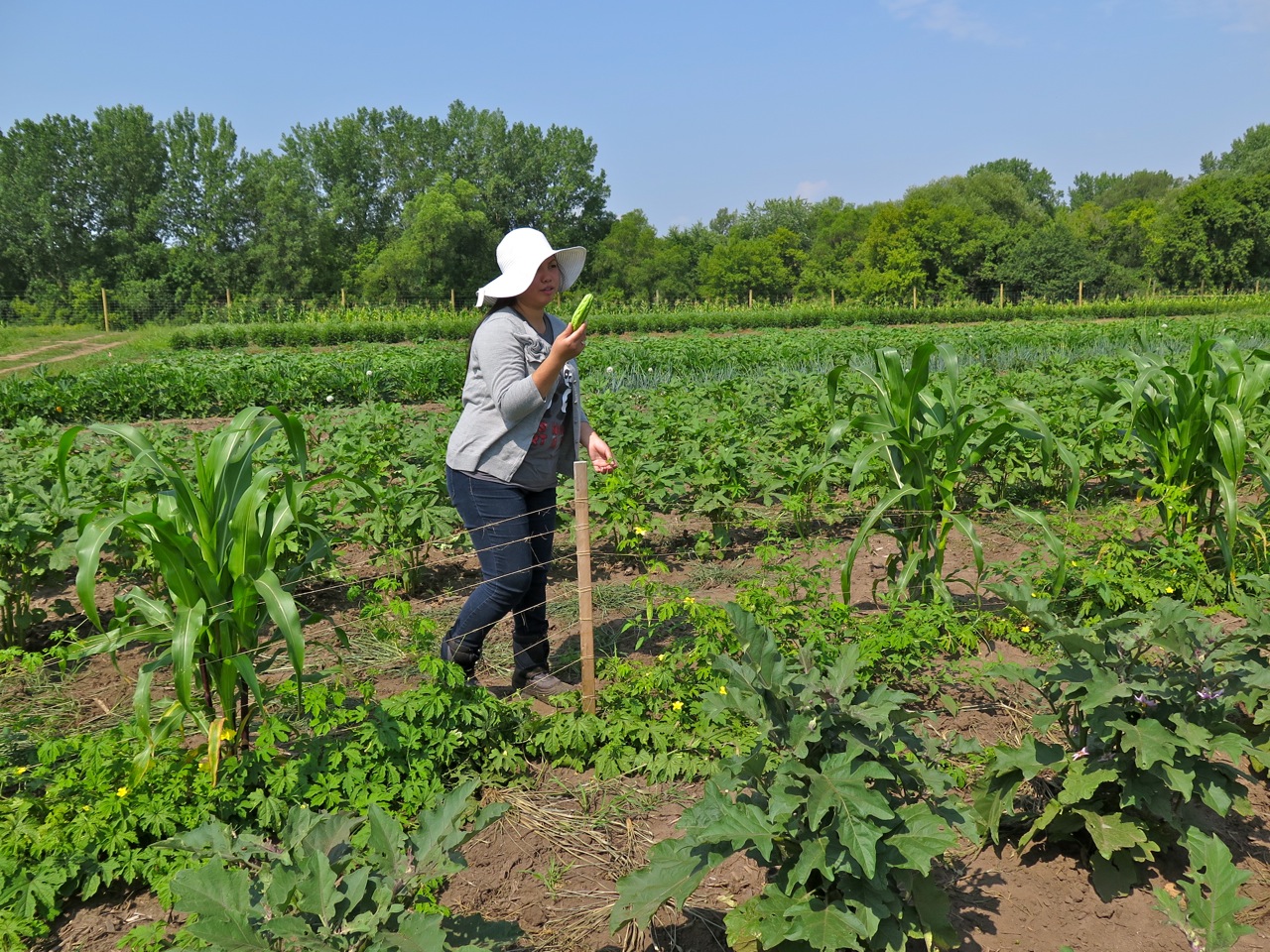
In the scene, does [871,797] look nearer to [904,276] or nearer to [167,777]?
[167,777]

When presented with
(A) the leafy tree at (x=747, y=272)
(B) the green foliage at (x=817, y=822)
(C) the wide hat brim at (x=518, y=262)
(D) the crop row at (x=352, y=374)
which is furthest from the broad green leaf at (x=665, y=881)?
(A) the leafy tree at (x=747, y=272)

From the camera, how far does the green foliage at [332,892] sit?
1562mm

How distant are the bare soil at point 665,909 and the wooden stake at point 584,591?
320 mm

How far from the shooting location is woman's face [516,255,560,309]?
10.7 feet

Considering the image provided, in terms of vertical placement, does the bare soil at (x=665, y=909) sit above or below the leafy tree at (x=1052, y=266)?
below

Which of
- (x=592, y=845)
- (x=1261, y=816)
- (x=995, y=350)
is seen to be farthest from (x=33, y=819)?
(x=995, y=350)

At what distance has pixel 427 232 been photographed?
41750 millimetres

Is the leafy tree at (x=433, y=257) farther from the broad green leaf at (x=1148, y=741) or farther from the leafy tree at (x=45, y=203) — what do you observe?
the broad green leaf at (x=1148, y=741)

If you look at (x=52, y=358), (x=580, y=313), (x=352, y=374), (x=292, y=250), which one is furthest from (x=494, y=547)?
(x=292, y=250)

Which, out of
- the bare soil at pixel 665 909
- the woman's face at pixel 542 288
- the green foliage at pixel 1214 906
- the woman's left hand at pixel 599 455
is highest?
the woman's face at pixel 542 288

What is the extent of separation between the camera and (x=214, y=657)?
276 centimetres

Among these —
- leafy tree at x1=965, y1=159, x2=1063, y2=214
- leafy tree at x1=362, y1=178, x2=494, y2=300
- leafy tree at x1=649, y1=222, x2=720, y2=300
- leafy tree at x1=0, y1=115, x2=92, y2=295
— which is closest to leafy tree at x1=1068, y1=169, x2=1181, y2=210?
leafy tree at x1=965, y1=159, x2=1063, y2=214

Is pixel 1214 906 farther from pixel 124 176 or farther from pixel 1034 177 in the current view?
pixel 1034 177

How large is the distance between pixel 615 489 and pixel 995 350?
466 inches
